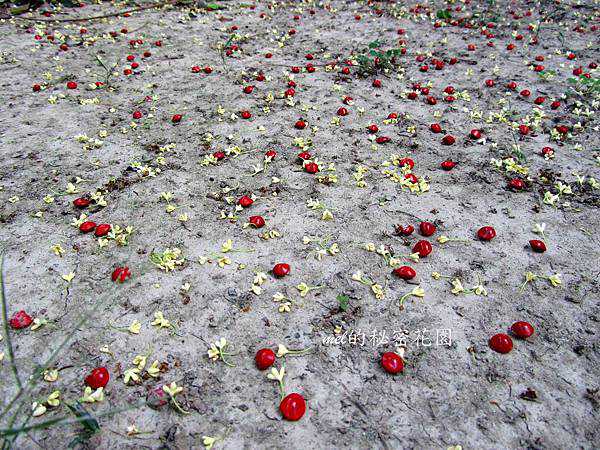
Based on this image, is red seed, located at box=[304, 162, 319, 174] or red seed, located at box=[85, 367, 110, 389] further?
red seed, located at box=[304, 162, 319, 174]

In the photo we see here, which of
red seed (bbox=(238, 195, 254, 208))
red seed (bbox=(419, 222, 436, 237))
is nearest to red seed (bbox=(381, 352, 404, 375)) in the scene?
red seed (bbox=(419, 222, 436, 237))

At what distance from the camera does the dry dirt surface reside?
8.54ft

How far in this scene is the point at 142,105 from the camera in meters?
6.27

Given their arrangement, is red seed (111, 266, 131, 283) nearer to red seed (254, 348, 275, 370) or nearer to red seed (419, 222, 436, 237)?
red seed (254, 348, 275, 370)

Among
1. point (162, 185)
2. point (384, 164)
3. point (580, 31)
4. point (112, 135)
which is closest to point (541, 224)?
point (384, 164)

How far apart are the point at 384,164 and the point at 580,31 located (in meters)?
7.61

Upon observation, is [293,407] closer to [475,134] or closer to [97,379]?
[97,379]

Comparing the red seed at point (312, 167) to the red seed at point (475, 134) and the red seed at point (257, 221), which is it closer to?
the red seed at point (257, 221)

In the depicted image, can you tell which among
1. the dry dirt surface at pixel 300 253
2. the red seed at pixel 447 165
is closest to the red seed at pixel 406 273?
the dry dirt surface at pixel 300 253

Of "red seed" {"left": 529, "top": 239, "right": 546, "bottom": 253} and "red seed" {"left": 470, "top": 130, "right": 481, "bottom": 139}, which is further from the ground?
"red seed" {"left": 470, "top": 130, "right": 481, "bottom": 139}

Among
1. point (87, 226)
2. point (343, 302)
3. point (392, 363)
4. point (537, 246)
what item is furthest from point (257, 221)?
point (537, 246)

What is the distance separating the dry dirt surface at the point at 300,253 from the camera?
260 cm

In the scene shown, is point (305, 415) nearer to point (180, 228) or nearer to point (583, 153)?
point (180, 228)

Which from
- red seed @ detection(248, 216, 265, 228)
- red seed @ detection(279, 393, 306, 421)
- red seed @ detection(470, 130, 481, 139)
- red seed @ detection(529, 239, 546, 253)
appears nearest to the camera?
red seed @ detection(279, 393, 306, 421)
